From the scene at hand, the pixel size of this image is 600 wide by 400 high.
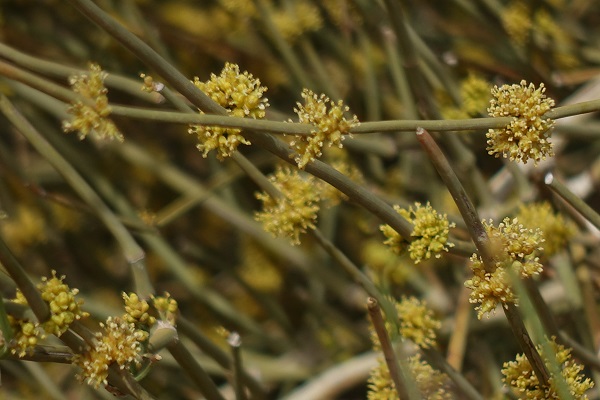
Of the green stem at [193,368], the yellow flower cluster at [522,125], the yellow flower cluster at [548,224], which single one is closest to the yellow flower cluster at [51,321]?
the green stem at [193,368]

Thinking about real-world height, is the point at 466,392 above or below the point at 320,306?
below

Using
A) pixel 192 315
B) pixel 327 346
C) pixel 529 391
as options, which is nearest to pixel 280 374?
pixel 327 346

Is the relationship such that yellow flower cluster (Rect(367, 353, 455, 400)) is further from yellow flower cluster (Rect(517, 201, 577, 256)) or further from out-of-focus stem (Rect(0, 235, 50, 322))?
out-of-focus stem (Rect(0, 235, 50, 322))

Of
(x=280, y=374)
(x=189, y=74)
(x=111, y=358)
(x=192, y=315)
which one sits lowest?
(x=111, y=358)

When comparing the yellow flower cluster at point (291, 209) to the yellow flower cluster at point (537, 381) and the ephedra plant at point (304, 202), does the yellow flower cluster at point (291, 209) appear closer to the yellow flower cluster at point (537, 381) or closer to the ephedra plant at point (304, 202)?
the ephedra plant at point (304, 202)

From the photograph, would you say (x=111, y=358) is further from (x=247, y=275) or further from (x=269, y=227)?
(x=247, y=275)
